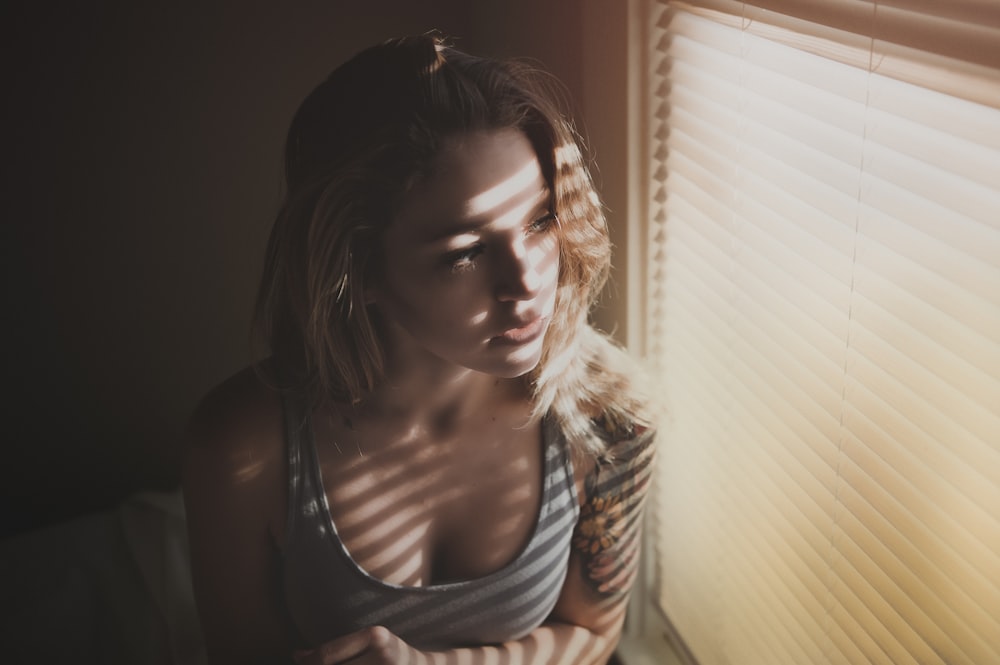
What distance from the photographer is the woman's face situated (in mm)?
1021

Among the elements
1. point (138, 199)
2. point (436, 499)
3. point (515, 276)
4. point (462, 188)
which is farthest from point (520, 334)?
point (138, 199)

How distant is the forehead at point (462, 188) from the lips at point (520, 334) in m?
0.13

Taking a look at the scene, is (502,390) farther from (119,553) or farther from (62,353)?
(62,353)

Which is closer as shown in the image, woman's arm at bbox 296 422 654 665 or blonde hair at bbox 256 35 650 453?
blonde hair at bbox 256 35 650 453

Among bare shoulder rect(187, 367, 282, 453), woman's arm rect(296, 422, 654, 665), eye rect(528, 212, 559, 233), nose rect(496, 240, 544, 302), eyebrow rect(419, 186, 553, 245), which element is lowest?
woman's arm rect(296, 422, 654, 665)

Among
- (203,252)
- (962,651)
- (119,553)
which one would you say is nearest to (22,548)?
(119,553)

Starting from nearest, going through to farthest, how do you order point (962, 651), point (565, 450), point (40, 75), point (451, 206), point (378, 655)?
point (962, 651) < point (451, 206) < point (378, 655) < point (565, 450) < point (40, 75)

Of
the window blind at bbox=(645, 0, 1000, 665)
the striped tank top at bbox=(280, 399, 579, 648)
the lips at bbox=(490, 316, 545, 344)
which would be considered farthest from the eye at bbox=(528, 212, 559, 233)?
the striped tank top at bbox=(280, 399, 579, 648)

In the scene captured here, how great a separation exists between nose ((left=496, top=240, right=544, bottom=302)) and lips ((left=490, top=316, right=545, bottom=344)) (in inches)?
1.7

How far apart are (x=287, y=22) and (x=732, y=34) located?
0.97 meters

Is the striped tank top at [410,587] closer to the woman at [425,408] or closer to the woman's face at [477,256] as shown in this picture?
the woman at [425,408]

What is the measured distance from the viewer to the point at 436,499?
1.31 metres

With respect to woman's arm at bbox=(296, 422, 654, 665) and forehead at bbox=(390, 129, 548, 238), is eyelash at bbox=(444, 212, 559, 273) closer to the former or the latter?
forehead at bbox=(390, 129, 548, 238)

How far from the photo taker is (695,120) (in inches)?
47.1
